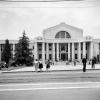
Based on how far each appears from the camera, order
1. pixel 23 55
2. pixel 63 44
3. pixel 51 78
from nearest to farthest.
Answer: pixel 51 78
pixel 23 55
pixel 63 44

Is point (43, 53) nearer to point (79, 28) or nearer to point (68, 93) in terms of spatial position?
point (79, 28)

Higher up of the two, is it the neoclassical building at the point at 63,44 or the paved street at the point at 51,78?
the neoclassical building at the point at 63,44

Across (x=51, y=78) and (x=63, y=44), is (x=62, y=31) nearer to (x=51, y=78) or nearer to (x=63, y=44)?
(x=63, y=44)

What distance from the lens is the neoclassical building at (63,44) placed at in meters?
66.7

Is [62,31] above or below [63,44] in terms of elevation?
above

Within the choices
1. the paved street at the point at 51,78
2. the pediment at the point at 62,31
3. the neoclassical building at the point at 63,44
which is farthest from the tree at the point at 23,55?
the pediment at the point at 62,31

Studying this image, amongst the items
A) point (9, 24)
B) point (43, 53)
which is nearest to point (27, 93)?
point (9, 24)

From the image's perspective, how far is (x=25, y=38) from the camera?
141ft

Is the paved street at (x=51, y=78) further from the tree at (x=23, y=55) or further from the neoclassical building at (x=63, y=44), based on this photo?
the neoclassical building at (x=63, y=44)

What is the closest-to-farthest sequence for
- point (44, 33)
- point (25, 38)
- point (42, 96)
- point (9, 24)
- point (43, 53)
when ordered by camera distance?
point (42, 96)
point (9, 24)
point (25, 38)
point (43, 53)
point (44, 33)

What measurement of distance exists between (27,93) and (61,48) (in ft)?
211

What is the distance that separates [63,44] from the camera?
70125 millimetres

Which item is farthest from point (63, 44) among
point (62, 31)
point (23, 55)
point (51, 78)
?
point (51, 78)

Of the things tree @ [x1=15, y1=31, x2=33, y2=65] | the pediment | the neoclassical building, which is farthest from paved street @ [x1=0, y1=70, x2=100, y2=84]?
the pediment
